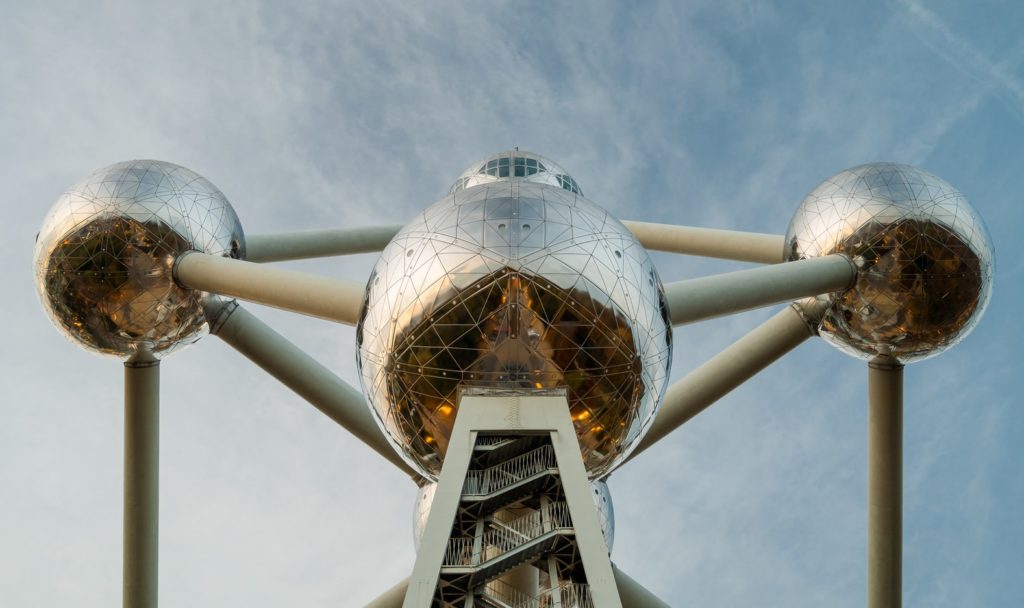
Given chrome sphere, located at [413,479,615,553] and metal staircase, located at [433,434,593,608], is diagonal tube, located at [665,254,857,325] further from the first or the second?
chrome sphere, located at [413,479,615,553]

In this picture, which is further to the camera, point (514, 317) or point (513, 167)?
point (513, 167)

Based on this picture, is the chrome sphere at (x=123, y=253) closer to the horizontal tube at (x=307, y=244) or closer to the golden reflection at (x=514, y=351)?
the horizontal tube at (x=307, y=244)

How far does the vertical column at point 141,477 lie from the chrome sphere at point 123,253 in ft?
1.44

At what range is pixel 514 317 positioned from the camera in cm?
838

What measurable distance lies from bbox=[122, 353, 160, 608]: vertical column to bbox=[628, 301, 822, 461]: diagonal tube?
604 cm

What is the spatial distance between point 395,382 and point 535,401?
49.7 inches

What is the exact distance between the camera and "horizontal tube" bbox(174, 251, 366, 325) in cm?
1084

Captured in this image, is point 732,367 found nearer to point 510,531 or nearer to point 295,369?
point 295,369

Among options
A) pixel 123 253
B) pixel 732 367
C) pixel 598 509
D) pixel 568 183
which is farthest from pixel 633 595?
pixel 123 253

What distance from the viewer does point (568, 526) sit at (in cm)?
784

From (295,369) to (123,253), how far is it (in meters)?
2.42

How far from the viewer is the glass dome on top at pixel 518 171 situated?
15984 millimetres

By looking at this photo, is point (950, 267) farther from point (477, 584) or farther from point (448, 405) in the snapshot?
point (477, 584)

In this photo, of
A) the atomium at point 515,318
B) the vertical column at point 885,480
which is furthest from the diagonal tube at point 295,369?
the vertical column at point 885,480
